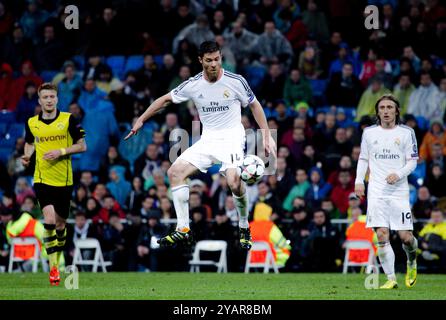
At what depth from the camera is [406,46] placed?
83.4ft

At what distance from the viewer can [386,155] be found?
51.2 ft

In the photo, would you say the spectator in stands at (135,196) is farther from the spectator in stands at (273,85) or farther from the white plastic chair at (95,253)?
the spectator in stands at (273,85)

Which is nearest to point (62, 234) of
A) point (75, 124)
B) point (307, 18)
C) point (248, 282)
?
point (75, 124)

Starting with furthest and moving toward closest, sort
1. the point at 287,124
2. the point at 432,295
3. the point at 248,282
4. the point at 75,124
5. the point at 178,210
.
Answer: the point at 287,124
the point at 248,282
the point at 75,124
the point at 178,210
the point at 432,295

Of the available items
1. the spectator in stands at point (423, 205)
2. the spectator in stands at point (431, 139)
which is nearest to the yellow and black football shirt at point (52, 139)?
the spectator in stands at point (423, 205)

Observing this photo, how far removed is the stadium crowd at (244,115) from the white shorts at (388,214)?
5162mm

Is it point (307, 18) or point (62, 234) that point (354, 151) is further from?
point (62, 234)

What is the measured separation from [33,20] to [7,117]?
12.2ft

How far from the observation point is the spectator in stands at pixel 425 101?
2405 cm

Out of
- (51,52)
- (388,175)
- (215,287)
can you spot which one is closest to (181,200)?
(215,287)

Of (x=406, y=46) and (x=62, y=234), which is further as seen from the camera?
(x=406, y=46)

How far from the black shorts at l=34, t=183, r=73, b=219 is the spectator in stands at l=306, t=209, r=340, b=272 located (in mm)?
6429

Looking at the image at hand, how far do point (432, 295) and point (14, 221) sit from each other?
1073cm

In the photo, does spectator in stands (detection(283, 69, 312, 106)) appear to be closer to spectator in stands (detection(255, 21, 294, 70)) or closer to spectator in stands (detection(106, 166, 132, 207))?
spectator in stands (detection(255, 21, 294, 70))
